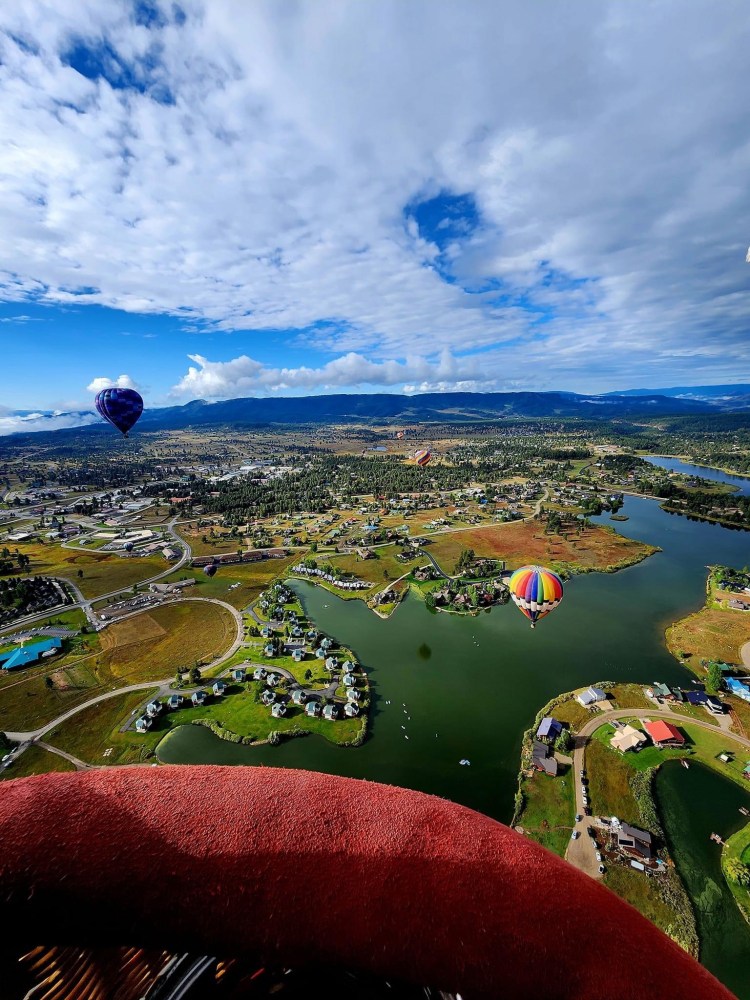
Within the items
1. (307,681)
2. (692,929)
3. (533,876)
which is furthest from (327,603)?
(533,876)

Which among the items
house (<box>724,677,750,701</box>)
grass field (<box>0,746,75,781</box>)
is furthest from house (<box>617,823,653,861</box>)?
grass field (<box>0,746,75,781</box>)

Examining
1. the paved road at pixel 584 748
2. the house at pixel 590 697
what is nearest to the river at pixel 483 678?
the house at pixel 590 697

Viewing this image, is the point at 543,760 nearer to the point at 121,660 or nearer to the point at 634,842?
the point at 634,842

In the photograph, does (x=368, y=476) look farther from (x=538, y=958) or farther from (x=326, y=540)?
(x=538, y=958)

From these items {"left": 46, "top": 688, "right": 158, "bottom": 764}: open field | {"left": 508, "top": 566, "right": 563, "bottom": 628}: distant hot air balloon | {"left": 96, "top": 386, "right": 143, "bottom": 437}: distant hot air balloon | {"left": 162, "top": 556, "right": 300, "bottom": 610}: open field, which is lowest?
{"left": 162, "top": 556, "right": 300, "bottom": 610}: open field

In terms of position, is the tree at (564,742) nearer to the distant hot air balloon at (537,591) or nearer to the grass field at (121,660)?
the distant hot air balloon at (537,591)

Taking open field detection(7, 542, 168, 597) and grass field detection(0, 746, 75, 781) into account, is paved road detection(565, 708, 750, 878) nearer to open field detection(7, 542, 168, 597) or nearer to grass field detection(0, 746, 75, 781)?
grass field detection(0, 746, 75, 781)
